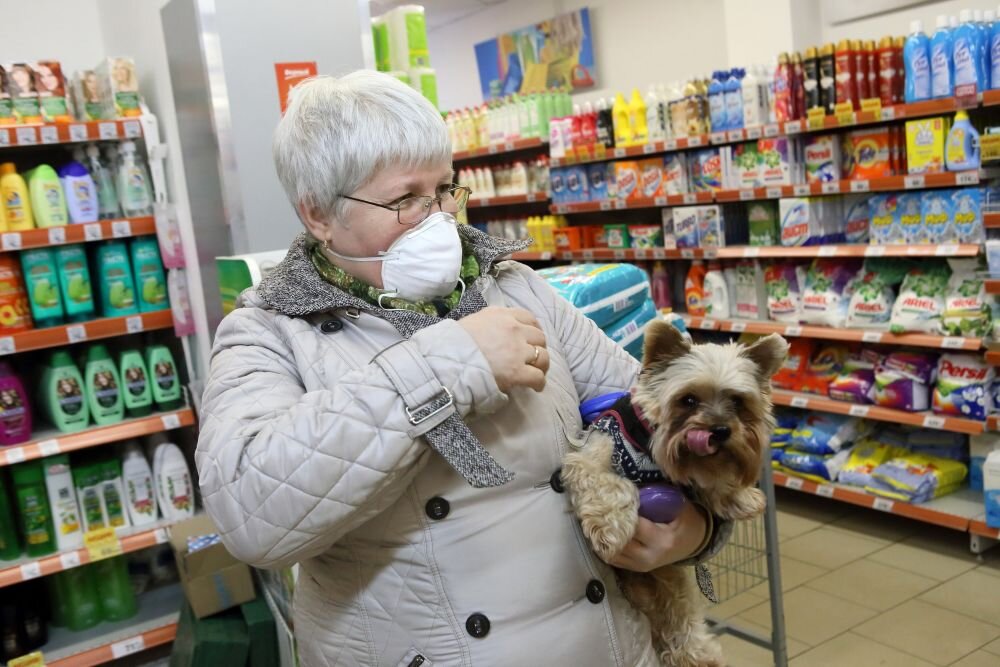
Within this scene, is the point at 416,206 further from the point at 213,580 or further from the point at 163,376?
the point at 163,376

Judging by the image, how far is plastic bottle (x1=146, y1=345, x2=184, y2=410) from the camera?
12.4 ft

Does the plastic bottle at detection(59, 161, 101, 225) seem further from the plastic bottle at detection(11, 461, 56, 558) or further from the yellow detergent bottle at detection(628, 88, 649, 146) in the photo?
the yellow detergent bottle at detection(628, 88, 649, 146)

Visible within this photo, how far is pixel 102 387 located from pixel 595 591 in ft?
9.42

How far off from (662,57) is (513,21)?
247cm

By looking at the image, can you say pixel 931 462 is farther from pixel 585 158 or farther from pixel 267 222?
pixel 267 222

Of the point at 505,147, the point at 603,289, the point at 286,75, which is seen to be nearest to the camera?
the point at 603,289

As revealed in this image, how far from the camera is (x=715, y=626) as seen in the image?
132 inches

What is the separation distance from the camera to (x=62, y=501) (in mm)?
3625

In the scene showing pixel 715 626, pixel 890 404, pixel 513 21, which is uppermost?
pixel 513 21

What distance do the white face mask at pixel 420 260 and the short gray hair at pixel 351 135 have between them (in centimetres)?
10

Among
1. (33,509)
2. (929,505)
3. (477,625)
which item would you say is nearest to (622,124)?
(929,505)

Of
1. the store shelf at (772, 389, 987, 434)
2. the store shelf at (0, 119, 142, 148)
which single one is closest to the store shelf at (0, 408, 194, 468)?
the store shelf at (0, 119, 142, 148)

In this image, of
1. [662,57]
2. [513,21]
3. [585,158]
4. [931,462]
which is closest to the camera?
[931,462]

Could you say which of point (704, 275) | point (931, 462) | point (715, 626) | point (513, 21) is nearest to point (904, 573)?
point (931, 462)
